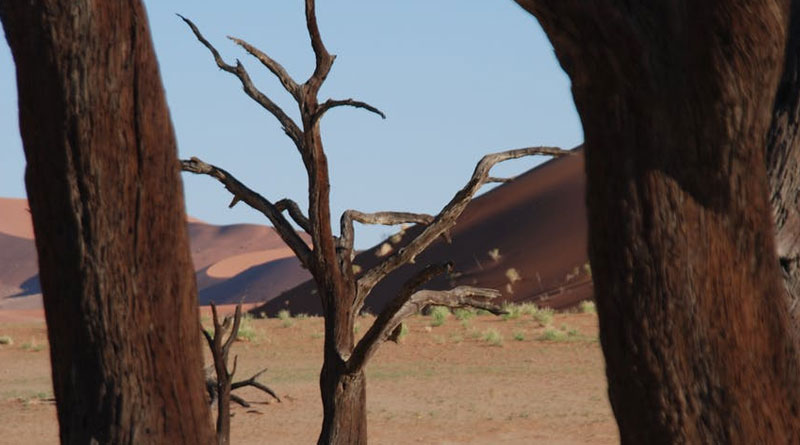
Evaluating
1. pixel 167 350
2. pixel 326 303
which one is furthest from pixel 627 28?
pixel 326 303

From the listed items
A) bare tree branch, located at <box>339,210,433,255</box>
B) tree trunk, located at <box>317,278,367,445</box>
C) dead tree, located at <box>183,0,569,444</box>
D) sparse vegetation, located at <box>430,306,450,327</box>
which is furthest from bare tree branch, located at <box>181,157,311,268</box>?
sparse vegetation, located at <box>430,306,450,327</box>

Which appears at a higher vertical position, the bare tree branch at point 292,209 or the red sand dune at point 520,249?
the red sand dune at point 520,249

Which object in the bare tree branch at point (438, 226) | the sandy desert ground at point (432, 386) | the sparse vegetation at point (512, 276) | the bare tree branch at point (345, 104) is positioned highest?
the sparse vegetation at point (512, 276)

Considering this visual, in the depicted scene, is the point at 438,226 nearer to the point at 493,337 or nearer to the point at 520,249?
the point at 493,337

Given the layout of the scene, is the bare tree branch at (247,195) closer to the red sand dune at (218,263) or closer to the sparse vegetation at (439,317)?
the sparse vegetation at (439,317)

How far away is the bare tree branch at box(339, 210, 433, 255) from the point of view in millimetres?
12086

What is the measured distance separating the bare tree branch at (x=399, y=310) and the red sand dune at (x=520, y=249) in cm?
3386

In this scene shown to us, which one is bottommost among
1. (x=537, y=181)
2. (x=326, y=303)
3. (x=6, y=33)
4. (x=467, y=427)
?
(x=467, y=427)

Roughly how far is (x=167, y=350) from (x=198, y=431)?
406 millimetres

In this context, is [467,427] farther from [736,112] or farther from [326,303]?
[736,112]

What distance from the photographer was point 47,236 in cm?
626

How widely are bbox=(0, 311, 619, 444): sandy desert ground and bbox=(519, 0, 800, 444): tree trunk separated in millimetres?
13697

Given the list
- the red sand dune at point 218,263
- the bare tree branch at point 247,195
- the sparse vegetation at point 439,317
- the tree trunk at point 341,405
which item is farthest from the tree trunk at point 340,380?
the red sand dune at point 218,263

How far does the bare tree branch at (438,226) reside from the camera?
39.0ft
